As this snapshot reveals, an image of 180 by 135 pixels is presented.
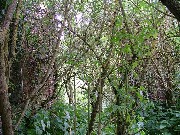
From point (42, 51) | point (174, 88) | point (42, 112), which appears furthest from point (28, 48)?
point (174, 88)

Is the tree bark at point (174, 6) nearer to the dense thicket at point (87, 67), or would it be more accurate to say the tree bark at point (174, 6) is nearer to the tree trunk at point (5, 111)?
the dense thicket at point (87, 67)

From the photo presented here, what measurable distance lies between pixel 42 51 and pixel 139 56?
323 cm

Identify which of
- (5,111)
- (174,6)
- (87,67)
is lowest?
(5,111)

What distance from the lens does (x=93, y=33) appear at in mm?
3590

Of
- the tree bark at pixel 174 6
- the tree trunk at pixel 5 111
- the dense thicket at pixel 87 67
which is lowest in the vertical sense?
the tree trunk at pixel 5 111

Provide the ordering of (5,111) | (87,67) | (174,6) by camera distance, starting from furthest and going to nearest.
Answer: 1. (87,67)
2. (5,111)
3. (174,6)

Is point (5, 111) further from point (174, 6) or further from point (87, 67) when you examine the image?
point (174, 6)

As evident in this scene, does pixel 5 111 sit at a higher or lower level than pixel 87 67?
lower

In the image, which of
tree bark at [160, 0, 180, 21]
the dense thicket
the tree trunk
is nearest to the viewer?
tree bark at [160, 0, 180, 21]

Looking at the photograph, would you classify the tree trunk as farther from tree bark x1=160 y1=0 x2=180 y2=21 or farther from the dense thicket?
tree bark x1=160 y1=0 x2=180 y2=21

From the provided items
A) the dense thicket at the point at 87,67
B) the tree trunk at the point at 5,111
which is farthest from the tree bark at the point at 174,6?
the tree trunk at the point at 5,111

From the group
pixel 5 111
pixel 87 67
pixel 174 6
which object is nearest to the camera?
pixel 174 6

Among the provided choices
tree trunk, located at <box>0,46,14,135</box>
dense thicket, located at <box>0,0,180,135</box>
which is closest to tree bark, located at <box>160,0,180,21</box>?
dense thicket, located at <box>0,0,180,135</box>

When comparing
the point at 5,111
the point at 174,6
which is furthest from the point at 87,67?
the point at 174,6
